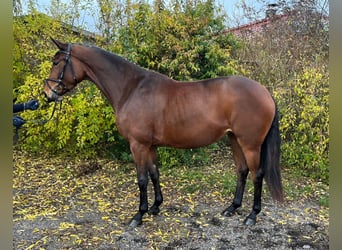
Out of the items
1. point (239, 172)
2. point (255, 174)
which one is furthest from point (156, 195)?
point (255, 174)

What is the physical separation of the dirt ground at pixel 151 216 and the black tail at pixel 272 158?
0.38 m

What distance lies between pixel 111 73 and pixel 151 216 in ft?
5.11

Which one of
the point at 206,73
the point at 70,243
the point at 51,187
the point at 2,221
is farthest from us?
the point at 206,73

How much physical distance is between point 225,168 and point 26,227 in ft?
9.61

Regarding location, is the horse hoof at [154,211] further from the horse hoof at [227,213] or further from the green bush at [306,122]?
the green bush at [306,122]

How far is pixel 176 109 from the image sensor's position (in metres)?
3.02

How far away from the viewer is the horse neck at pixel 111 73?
3.03 meters

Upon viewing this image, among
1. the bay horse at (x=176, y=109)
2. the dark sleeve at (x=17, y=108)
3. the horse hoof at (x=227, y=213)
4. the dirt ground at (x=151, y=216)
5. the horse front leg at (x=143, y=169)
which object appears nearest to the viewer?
the dark sleeve at (x=17, y=108)

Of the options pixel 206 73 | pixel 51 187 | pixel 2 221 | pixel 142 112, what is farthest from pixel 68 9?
pixel 2 221

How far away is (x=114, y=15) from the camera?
535 cm

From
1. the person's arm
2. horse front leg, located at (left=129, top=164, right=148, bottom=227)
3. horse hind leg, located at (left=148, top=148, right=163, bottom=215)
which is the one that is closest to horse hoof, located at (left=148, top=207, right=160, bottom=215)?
horse hind leg, located at (left=148, top=148, right=163, bottom=215)

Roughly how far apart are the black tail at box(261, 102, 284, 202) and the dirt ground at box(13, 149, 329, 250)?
15.1 inches

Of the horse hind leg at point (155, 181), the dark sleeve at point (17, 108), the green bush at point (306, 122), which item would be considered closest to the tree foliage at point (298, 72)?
the green bush at point (306, 122)

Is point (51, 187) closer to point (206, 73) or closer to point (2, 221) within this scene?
point (206, 73)
